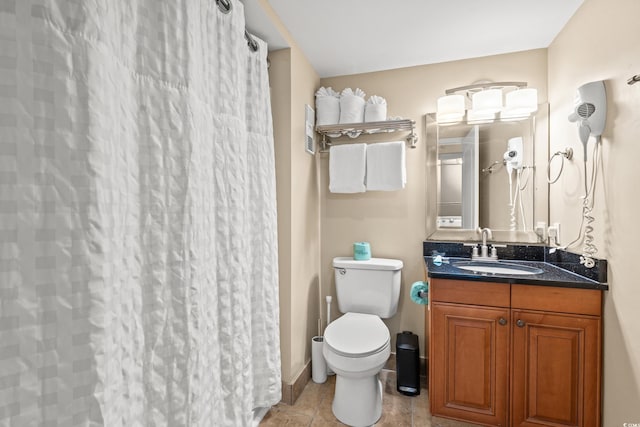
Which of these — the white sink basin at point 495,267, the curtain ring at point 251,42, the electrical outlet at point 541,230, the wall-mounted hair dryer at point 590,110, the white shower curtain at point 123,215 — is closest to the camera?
the white shower curtain at point 123,215

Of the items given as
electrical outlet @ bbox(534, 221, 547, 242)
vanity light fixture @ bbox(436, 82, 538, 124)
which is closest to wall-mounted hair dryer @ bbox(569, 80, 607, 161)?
vanity light fixture @ bbox(436, 82, 538, 124)

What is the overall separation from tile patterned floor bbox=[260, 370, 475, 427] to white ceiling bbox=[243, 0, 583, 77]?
221 centimetres

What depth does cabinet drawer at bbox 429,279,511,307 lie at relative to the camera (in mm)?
1498

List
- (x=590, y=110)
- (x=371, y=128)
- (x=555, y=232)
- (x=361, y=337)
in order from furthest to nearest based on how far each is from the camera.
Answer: (x=371, y=128) → (x=555, y=232) → (x=361, y=337) → (x=590, y=110)

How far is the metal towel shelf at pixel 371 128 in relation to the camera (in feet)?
6.84

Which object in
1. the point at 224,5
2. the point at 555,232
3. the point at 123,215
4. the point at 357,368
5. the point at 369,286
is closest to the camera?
the point at 123,215

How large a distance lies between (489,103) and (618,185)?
970 mm

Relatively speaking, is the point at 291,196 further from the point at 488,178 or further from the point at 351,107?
the point at 488,178

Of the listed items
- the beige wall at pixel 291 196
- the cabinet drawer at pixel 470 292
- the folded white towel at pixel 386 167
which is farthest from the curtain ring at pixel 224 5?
the cabinet drawer at pixel 470 292

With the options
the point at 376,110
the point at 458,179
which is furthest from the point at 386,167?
the point at 458,179

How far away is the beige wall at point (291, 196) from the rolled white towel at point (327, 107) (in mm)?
178

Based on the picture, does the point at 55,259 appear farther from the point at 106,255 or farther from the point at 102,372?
the point at 102,372

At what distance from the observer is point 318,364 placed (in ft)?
6.58

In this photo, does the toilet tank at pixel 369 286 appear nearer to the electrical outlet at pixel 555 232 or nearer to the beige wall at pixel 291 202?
the beige wall at pixel 291 202
